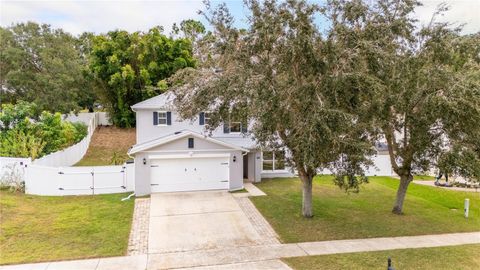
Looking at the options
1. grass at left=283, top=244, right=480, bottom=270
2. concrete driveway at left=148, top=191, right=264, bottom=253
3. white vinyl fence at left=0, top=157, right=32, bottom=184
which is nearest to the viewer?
grass at left=283, top=244, right=480, bottom=270

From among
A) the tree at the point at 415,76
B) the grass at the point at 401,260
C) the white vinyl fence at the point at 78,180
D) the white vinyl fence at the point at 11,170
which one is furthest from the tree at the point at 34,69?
the grass at the point at 401,260

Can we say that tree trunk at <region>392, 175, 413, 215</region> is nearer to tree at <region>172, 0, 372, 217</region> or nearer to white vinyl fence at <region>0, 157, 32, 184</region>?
tree at <region>172, 0, 372, 217</region>

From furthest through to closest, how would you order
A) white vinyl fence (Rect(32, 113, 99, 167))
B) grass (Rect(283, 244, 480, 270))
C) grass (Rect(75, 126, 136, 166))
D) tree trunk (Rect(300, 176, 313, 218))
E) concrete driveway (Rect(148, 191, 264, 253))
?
grass (Rect(75, 126, 136, 166))
white vinyl fence (Rect(32, 113, 99, 167))
tree trunk (Rect(300, 176, 313, 218))
concrete driveway (Rect(148, 191, 264, 253))
grass (Rect(283, 244, 480, 270))

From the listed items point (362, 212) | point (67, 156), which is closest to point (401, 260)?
point (362, 212)

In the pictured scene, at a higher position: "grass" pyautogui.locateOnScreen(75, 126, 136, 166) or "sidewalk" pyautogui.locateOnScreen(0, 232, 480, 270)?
"grass" pyautogui.locateOnScreen(75, 126, 136, 166)

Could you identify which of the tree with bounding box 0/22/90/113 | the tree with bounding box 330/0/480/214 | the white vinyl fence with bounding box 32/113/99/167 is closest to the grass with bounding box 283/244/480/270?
the tree with bounding box 330/0/480/214

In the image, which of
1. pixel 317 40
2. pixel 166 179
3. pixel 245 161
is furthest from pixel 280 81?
pixel 245 161

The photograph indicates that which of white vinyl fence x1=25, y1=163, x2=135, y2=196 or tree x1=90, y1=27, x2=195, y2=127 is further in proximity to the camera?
tree x1=90, y1=27, x2=195, y2=127

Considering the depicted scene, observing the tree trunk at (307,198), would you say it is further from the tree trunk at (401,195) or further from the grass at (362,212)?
the tree trunk at (401,195)
